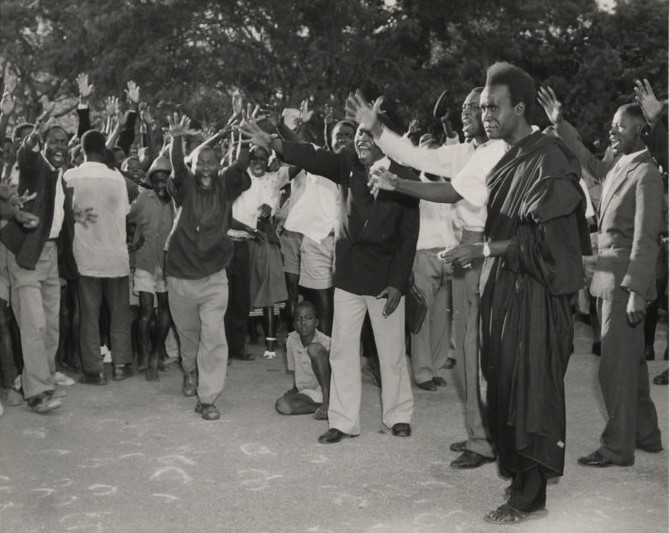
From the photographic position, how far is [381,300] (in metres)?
5.84

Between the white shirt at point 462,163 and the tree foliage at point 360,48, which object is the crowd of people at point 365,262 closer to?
the white shirt at point 462,163

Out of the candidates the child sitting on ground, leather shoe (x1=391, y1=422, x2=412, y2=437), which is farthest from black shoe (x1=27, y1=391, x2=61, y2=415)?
leather shoe (x1=391, y1=422, x2=412, y2=437)

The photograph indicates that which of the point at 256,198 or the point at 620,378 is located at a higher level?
the point at 256,198

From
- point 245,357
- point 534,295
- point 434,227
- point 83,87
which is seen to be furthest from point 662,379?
point 83,87

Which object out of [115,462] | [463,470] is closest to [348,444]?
[463,470]

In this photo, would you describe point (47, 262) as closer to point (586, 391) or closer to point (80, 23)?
point (586, 391)

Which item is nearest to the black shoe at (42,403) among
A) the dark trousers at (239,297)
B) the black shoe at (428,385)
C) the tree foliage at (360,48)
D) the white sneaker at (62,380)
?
the white sneaker at (62,380)

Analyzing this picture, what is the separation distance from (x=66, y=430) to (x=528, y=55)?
1792cm

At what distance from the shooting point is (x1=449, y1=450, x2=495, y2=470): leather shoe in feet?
17.2

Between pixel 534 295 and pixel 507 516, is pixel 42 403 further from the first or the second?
pixel 534 295

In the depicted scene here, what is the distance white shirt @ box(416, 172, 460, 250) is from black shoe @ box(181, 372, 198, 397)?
2168 millimetres

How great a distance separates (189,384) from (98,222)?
1.55 m

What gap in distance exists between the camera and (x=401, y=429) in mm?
5930

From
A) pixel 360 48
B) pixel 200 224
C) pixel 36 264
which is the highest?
pixel 360 48
